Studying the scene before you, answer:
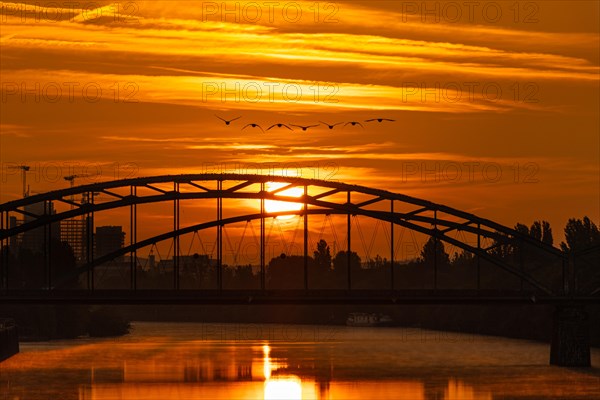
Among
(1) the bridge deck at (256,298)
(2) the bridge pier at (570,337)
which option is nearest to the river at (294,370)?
(2) the bridge pier at (570,337)

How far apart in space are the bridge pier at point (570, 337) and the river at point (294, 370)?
173 cm

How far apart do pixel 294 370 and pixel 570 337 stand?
19.3 m

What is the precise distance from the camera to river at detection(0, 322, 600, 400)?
3834 inches

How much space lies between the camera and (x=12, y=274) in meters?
177

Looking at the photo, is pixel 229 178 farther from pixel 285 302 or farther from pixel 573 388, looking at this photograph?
pixel 573 388

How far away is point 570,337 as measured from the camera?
385 feet

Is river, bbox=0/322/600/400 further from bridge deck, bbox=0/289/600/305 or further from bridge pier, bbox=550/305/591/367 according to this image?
bridge deck, bbox=0/289/600/305

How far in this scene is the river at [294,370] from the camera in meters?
97.4

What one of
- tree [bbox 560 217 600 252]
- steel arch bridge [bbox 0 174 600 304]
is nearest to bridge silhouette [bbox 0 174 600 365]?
steel arch bridge [bbox 0 174 600 304]

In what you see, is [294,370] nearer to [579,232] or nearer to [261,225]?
[261,225]

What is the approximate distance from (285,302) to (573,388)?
20.8m

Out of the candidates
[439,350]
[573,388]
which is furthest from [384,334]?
[573,388]

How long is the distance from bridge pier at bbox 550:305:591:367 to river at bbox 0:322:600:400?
1726mm

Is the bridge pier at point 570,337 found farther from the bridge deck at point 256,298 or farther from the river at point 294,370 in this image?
the river at point 294,370
